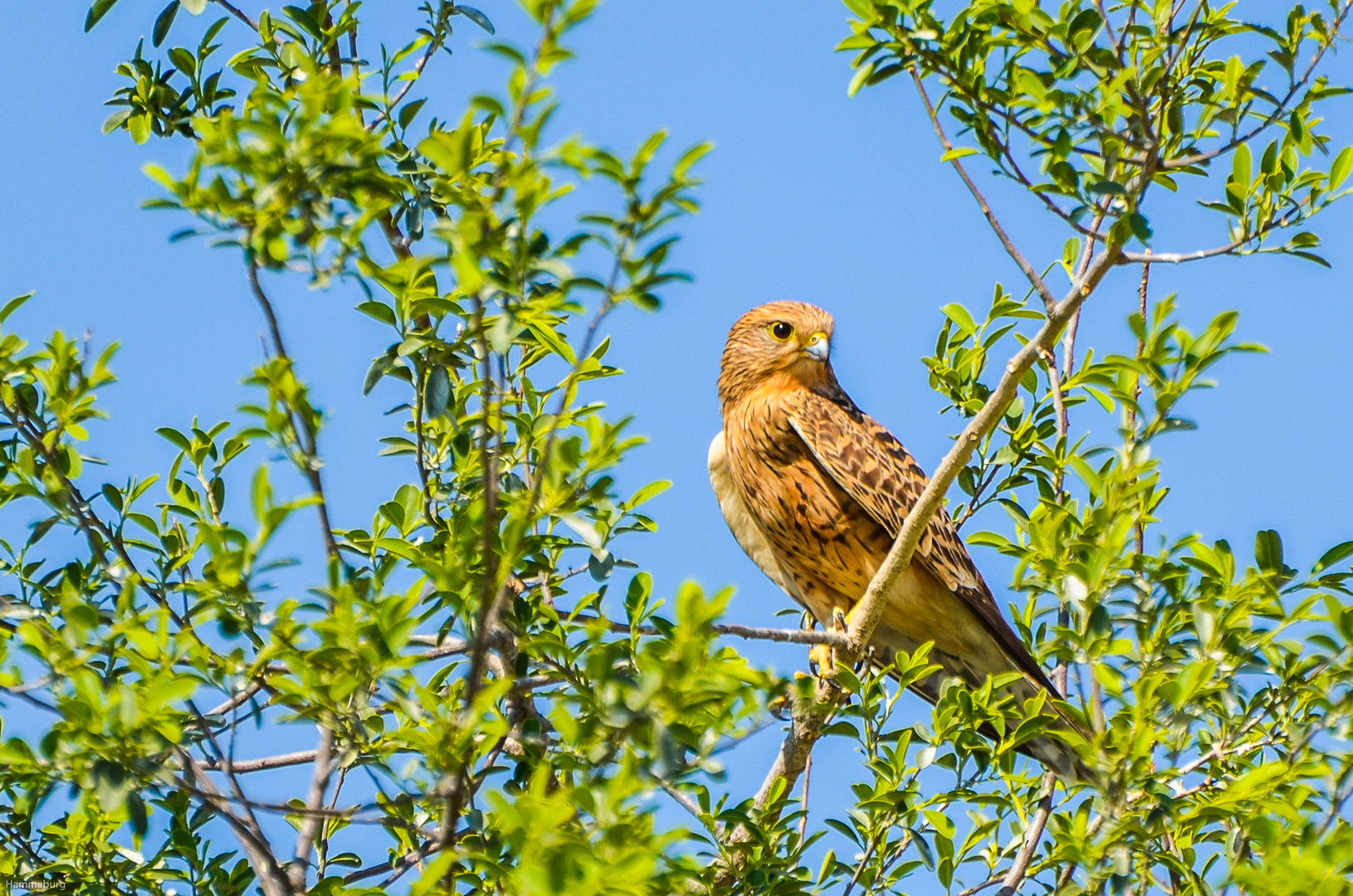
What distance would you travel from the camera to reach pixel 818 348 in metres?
5.54

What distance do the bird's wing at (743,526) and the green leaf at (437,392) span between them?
8.53 feet

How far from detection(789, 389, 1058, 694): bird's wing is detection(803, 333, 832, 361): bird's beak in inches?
6.4

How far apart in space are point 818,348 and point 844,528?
0.92 meters

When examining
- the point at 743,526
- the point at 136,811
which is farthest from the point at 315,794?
the point at 743,526

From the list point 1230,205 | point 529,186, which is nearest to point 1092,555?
point 1230,205

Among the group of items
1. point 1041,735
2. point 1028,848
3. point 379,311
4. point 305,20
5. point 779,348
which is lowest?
point 1028,848

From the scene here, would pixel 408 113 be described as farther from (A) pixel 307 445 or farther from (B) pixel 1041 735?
(B) pixel 1041 735

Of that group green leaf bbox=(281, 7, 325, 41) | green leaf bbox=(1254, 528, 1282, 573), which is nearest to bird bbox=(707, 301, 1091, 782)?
green leaf bbox=(1254, 528, 1282, 573)

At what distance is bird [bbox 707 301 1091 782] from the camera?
4.77 m

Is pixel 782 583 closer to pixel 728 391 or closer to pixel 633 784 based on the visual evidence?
pixel 728 391

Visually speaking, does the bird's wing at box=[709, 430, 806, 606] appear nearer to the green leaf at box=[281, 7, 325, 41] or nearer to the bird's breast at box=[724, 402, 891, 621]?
the bird's breast at box=[724, 402, 891, 621]

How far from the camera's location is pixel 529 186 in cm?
213

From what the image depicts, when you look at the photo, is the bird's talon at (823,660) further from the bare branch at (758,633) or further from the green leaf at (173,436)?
the green leaf at (173,436)

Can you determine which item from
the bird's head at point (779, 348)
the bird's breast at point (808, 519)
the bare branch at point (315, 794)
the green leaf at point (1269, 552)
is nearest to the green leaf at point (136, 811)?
the bare branch at point (315, 794)
